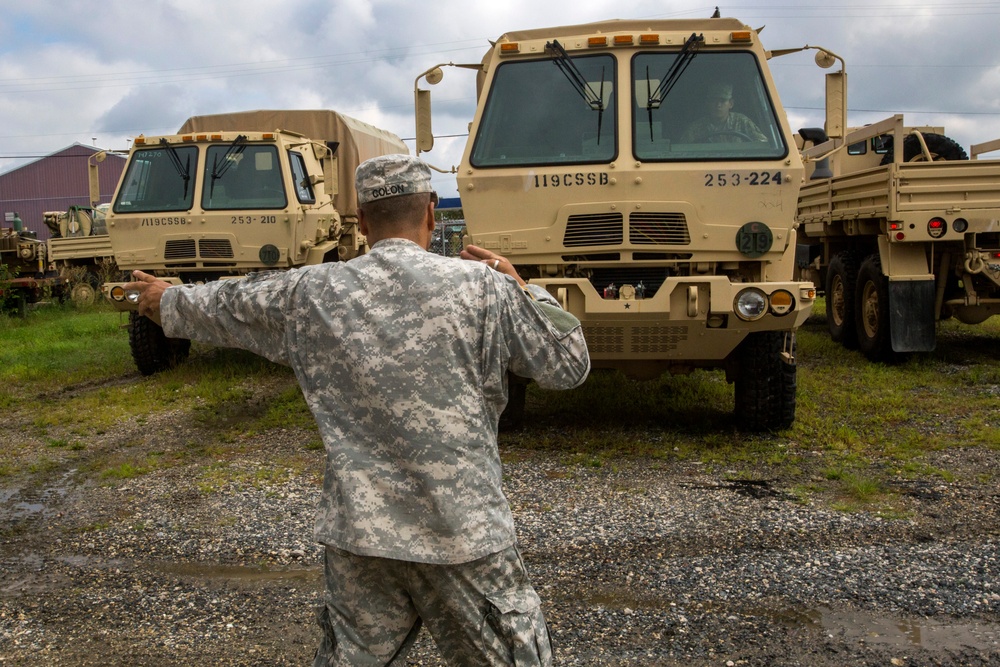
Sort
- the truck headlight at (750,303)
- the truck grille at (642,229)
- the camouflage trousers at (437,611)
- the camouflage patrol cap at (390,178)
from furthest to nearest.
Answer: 1. the truck grille at (642,229)
2. the truck headlight at (750,303)
3. the camouflage patrol cap at (390,178)
4. the camouflage trousers at (437,611)

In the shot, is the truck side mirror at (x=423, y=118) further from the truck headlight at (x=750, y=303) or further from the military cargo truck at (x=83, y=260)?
the military cargo truck at (x=83, y=260)

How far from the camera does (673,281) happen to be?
5656mm

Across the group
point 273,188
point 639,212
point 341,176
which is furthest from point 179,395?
point 639,212

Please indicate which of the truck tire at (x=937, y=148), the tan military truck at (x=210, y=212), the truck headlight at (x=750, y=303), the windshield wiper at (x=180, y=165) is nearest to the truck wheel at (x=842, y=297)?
the truck tire at (x=937, y=148)

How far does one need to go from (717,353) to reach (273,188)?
5.05m

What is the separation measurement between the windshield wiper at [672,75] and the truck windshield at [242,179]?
431 cm

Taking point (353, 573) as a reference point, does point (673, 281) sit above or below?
above

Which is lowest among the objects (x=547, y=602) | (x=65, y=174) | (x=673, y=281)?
(x=547, y=602)

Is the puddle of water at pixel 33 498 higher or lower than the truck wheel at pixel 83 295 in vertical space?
lower

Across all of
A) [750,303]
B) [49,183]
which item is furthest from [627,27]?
[49,183]

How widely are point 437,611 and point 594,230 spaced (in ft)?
13.2

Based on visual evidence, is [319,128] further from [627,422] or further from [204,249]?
[627,422]

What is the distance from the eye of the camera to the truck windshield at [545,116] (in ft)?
20.2

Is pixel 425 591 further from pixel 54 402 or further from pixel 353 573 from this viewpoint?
pixel 54 402
